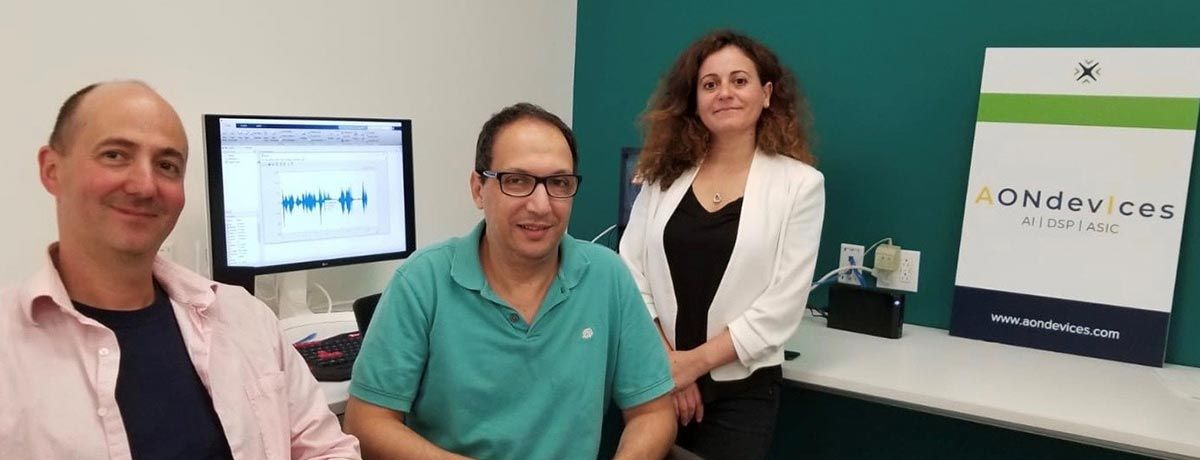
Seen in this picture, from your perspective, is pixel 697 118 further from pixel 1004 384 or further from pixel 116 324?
pixel 116 324

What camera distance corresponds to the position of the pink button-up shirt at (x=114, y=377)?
3.54 ft

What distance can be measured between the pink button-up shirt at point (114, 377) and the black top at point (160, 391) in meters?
0.02

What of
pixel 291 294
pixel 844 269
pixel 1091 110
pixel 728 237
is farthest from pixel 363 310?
pixel 1091 110

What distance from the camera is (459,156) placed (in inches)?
116

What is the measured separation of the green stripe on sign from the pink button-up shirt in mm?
2072

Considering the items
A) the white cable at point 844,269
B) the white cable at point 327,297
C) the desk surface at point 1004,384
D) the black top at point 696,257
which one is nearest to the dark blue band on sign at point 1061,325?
the desk surface at point 1004,384

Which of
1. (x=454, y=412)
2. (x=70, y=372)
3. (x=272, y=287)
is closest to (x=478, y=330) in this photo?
(x=454, y=412)

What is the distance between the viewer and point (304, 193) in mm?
2143

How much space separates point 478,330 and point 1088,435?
133 cm

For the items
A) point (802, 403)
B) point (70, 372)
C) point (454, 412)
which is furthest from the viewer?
point (802, 403)

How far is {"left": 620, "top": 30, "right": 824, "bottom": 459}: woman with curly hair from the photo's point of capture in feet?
6.68

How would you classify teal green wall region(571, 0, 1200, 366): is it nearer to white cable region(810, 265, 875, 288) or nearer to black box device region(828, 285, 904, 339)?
white cable region(810, 265, 875, 288)

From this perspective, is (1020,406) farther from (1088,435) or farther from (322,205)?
(322,205)

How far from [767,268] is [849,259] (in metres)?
0.87
